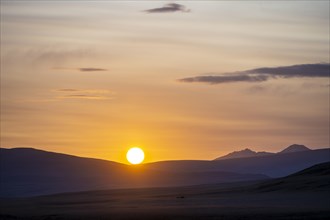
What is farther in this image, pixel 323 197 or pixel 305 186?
pixel 305 186

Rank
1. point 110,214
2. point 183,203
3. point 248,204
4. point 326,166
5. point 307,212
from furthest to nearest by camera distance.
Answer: point 326,166 → point 183,203 → point 248,204 → point 110,214 → point 307,212

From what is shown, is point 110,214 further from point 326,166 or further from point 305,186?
point 326,166

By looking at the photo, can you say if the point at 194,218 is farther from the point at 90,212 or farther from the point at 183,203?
the point at 183,203

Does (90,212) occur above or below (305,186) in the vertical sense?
below

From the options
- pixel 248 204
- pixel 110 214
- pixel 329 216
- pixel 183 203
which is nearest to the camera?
pixel 329 216

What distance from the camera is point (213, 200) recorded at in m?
63.7

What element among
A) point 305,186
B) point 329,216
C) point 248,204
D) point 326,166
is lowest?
point 329,216

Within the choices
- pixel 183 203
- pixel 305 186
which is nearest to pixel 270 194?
pixel 305 186

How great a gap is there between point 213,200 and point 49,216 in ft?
52.4

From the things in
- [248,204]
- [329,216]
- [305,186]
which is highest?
[305,186]

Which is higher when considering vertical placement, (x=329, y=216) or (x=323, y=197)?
(x=323, y=197)

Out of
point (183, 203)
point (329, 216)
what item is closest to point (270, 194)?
point (183, 203)

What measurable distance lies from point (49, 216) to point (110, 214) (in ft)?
12.8

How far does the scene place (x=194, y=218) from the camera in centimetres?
4581
